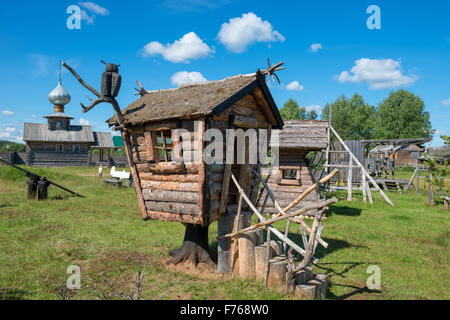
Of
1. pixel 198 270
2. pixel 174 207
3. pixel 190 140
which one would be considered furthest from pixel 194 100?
pixel 198 270

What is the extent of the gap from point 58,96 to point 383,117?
51654 mm

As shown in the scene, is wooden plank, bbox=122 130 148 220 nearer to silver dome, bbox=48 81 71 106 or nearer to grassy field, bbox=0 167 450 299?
grassy field, bbox=0 167 450 299

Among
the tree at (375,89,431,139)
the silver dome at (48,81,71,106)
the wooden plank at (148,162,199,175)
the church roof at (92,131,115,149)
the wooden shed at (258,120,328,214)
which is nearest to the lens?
the wooden plank at (148,162,199,175)

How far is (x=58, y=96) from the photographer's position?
40.9m

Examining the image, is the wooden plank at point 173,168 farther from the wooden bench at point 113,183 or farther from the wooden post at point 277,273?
the wooden bench at point 113,183

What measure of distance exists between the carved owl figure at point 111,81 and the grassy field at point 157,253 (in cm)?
387

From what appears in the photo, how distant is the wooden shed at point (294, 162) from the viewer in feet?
42.4

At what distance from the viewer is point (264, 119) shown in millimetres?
8164

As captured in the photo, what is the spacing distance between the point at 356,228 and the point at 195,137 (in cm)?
830

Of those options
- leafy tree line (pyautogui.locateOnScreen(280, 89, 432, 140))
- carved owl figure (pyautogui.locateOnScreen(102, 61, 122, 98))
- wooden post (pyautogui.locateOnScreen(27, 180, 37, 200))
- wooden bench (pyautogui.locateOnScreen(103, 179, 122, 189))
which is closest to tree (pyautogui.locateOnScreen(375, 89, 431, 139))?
leafy tree line (pyautogui.locateOnScreen(280, 89, 432, 140))

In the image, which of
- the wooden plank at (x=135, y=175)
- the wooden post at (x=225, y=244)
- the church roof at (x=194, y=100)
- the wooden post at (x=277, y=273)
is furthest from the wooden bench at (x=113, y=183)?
the wooden post at (x=277, y=273)

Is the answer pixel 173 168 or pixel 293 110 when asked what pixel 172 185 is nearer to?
pixel 173 168

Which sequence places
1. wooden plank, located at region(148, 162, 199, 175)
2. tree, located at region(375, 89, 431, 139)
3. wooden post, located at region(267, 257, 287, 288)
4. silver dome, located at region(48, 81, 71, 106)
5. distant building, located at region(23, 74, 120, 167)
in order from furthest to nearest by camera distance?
tree, located at region(375, 89, 431, 139)
silver dome, located at region(48, 81, 71, 106)
distant building, located at region(23, 74, 120, 167)
wooden plank, located at region(148, 162, 199, 175)
wooden post, located at region(267, 257, 287, 288)

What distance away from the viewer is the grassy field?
20.2 ft
